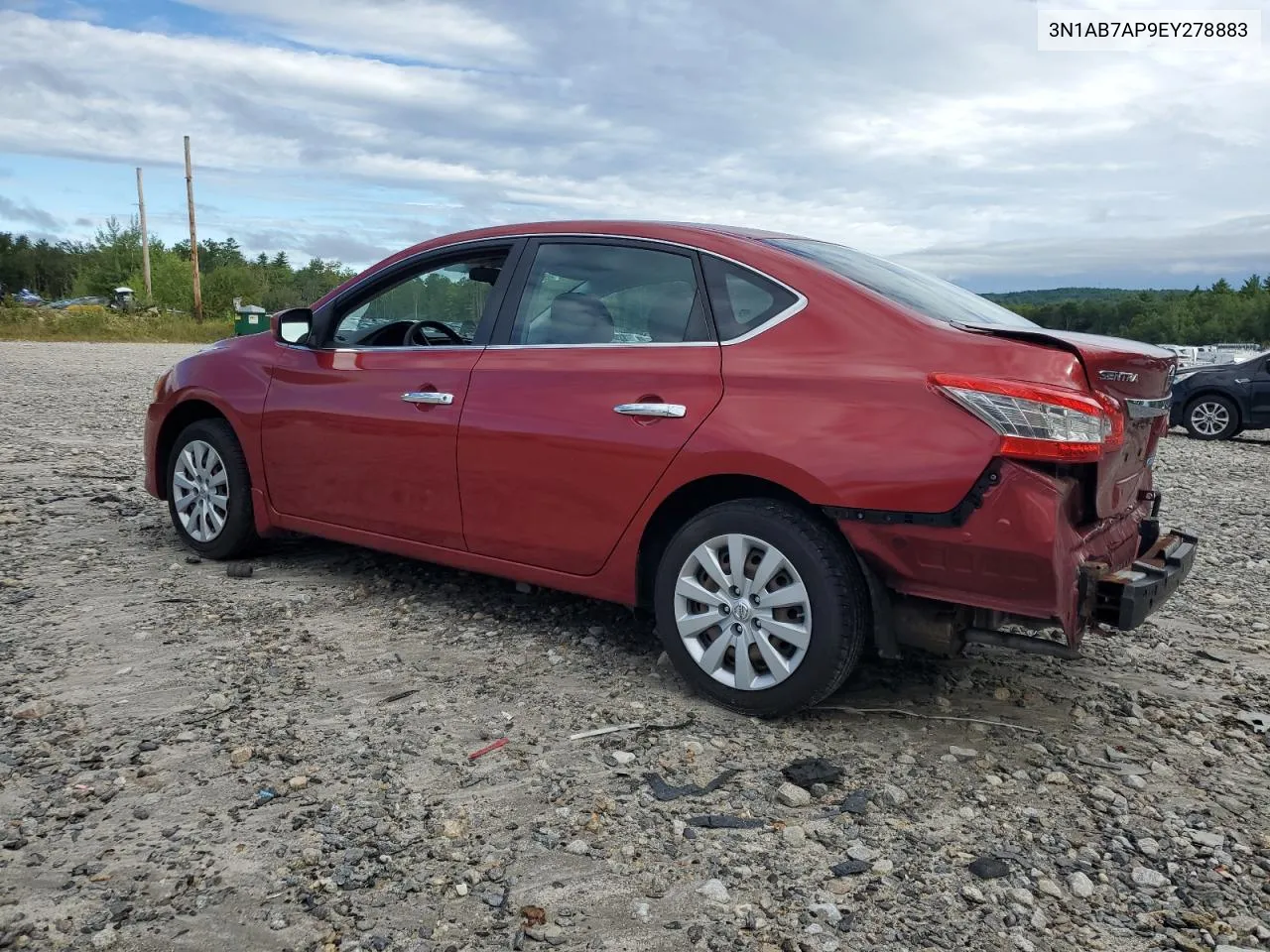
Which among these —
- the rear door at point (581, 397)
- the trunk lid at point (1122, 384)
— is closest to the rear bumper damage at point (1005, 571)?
the trunk lid at point (1122, 384)

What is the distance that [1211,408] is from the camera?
1532 cm

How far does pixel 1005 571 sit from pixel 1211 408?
46.1 ft

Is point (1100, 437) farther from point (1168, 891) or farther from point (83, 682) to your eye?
point (83, 682)

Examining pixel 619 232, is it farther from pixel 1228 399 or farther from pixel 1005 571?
pixel 1228 399

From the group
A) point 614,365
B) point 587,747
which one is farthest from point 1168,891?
point 614,365

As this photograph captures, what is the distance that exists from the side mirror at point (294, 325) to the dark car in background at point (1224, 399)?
1352 centimetres

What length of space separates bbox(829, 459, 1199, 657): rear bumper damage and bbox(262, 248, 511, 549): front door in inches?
72.8

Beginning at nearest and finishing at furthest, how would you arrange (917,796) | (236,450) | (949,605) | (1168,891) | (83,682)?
(1168,891)
(917,796)
(949,605)
(83,682)
(236,450)

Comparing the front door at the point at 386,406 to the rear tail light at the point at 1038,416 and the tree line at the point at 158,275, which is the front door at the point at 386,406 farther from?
the tree line at the point at 158,275

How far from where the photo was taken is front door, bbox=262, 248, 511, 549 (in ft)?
Answer: 14.8

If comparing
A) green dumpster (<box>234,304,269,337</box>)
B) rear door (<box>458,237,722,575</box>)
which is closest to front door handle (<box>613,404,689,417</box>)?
rear door (<box>458,237,722,575</box>)

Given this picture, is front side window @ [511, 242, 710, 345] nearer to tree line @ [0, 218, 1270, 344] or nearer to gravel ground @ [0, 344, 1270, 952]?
gravel ground @ [0, 344, 1270, 952]

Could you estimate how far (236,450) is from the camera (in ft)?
17.8

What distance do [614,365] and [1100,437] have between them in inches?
66.1
